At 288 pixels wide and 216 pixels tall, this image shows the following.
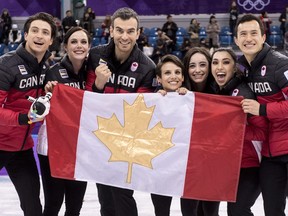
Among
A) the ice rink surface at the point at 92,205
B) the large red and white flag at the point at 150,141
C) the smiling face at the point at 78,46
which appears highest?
the smiling face at the point at 78,46

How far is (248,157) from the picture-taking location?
375cm

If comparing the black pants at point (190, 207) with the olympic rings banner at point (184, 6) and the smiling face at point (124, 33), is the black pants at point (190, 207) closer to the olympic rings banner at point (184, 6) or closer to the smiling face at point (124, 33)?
the smiling face at point (124, 33)

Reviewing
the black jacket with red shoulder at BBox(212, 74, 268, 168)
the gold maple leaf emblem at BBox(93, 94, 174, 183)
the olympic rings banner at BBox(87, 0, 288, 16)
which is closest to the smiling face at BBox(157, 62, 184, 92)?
the gold maple leaf emblem at BBox(93, 94, 174, 183)

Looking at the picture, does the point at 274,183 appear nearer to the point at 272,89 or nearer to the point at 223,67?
the point at 272,89

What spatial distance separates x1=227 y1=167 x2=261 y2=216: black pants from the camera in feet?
12.0

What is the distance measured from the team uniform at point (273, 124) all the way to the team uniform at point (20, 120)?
61.3 inches

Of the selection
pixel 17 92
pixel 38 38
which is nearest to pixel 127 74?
pixel 38 38

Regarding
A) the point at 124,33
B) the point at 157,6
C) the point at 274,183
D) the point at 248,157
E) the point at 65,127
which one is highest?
the point at 157,6

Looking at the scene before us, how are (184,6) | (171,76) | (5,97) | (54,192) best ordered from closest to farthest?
(5,97), (171,76), (54,192), (184,6)

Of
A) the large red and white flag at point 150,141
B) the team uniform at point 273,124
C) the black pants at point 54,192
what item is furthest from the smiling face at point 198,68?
the black pants at point 54,192

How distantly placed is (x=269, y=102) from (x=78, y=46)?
1466 mm

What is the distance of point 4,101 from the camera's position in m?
3.83

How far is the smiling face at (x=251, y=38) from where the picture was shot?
3652 mm

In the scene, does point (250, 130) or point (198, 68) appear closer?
point (250, 130)
